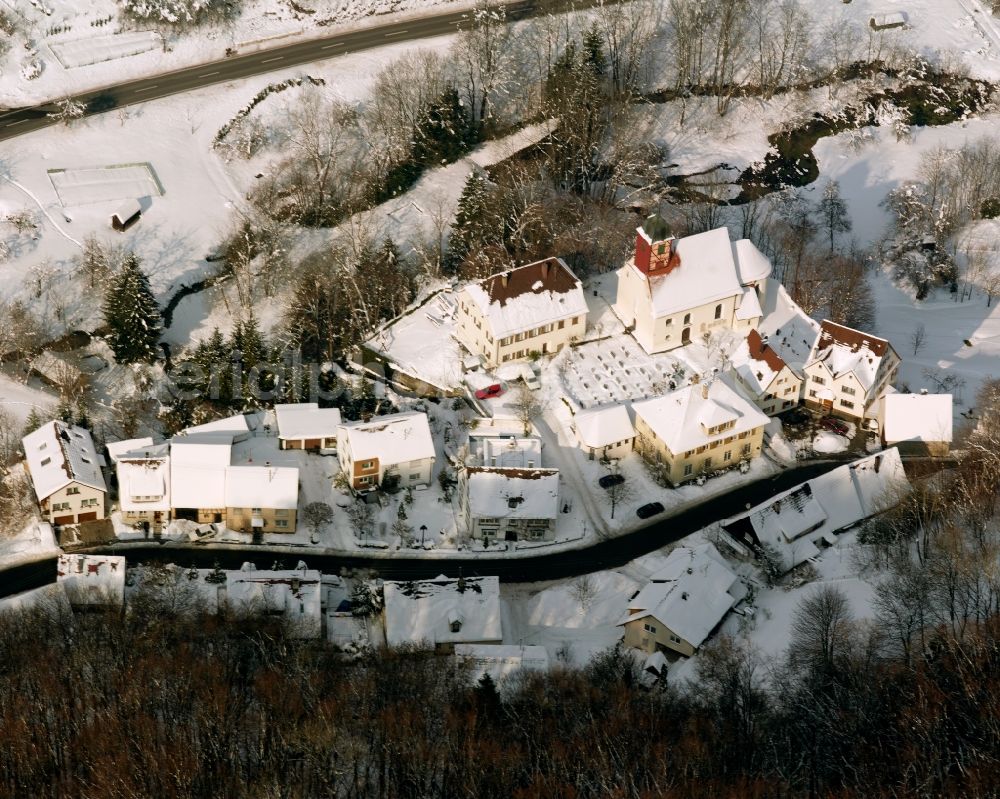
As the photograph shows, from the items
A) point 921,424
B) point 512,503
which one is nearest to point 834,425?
point 921,424

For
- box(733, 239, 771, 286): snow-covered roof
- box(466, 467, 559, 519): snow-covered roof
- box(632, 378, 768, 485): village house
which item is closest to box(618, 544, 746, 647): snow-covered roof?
box(466, 467, 559, 519): snow-covered roof

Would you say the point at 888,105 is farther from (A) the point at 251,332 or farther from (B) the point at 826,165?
(A) the point at 251,332

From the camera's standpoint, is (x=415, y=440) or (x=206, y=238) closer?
(x=415, y=440)

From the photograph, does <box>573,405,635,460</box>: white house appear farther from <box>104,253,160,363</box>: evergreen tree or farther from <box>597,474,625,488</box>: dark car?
<box>104,253,160,363</box>: evergreen tree

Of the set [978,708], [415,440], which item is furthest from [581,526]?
[978,708]

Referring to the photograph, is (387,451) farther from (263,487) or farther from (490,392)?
(490,392)
